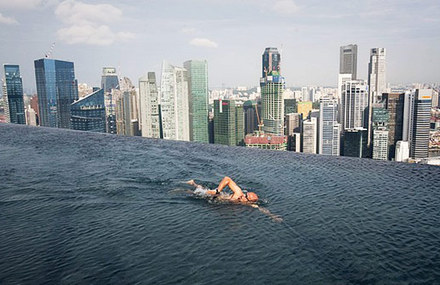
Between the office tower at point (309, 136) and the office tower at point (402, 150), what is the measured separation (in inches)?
599

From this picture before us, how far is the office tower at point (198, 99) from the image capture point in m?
78.2

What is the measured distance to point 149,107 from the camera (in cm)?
7356

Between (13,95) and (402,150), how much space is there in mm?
79174

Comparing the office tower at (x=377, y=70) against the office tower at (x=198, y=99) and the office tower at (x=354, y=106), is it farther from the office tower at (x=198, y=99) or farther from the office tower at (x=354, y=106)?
the office tower at (x=198, y=99)

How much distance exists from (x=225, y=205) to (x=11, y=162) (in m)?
15.7

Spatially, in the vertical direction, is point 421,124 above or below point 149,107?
below

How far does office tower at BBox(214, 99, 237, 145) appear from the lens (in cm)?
7425

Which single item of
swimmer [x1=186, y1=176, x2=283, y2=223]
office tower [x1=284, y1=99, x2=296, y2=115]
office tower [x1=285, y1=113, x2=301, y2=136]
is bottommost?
office tower [x1=285, y1=113, x2=301, y2=136]

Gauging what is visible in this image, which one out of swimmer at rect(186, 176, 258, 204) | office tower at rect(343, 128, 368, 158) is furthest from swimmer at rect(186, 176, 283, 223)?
office tower at rect(343, 128, 368, 158)

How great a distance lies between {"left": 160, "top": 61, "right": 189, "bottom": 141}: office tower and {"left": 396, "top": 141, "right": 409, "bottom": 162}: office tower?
38475 mm

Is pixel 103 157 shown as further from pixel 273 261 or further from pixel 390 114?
pixel 390 114

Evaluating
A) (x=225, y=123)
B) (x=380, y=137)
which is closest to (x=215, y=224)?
(x=380, y=137)

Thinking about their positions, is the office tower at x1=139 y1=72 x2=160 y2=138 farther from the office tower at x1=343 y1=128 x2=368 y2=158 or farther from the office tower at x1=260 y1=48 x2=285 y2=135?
the office tower at x1=343 y1=128 x2=368 y2=158

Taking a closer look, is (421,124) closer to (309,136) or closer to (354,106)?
(309,136)
